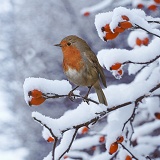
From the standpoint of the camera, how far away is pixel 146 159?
2102 millimetres

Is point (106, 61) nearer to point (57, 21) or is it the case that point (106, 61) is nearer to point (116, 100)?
point (116, 100)

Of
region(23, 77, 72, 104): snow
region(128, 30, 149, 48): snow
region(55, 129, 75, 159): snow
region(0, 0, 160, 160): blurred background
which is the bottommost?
region(55, 129, 75, 159): snow

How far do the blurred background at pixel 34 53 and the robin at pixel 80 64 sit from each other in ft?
8.37

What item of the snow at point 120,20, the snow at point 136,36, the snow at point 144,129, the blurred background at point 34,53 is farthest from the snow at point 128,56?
the blurred background at point 34,53

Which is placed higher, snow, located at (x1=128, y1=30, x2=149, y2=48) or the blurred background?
the blurred background

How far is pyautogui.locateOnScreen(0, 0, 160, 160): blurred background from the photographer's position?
16.8ft

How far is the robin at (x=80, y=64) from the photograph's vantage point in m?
2.00

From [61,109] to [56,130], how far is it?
3.31 meters

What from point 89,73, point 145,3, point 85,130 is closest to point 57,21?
point 145,3

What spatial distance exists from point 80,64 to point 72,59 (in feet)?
0.15

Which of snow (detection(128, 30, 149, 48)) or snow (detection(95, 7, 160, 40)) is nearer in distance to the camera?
snow (detection(95, 7, 160, 40))

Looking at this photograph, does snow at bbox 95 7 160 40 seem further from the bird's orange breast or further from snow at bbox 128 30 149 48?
snow at bbox 128 30 149 48

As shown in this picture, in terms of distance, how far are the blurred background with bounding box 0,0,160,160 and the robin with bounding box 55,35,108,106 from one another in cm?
255

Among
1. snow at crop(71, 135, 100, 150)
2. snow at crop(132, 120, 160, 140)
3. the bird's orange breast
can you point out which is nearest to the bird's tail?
the bird's orange breast
